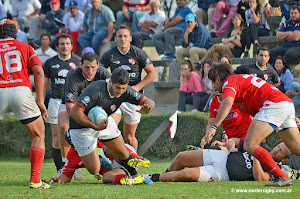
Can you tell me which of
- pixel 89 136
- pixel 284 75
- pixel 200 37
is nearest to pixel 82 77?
pixel 89 136

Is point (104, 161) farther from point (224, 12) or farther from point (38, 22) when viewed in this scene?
point (38, 22)

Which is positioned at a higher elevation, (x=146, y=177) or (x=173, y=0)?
(x=173, y=0)

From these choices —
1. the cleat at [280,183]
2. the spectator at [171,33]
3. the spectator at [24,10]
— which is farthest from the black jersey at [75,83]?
the spectator at [24,10]

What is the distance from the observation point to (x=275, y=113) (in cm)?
792

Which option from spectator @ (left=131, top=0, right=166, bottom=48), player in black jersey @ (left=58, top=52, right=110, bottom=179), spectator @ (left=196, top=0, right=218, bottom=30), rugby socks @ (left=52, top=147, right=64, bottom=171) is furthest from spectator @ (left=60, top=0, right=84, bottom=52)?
player in black jersey @ (left=58, top=52, right=110, bottom=179)

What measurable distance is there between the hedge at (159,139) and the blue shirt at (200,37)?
9.68 ft

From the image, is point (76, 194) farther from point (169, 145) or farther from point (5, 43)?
point (169, 145)

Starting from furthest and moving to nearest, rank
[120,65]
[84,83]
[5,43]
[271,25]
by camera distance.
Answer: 1. [271,25]
2. [120,65]
3. [84,83]
4. [5,43]

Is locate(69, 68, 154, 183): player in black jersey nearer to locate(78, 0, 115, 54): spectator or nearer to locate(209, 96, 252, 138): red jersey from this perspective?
locate(209, 96, 252, 138): red jersey

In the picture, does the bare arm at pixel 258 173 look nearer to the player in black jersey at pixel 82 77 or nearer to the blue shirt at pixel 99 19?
the player in black jersey at pixel 82 77

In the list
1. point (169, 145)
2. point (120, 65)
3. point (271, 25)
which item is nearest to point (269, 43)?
point (271, 25)

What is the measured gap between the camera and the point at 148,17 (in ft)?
59.0

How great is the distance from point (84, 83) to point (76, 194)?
9.28 ft

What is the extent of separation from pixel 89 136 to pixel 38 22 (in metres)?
13.5
